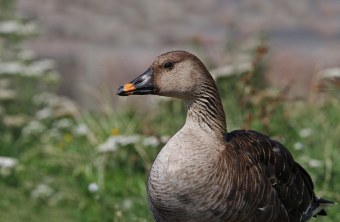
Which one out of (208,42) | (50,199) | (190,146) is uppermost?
(190,146)

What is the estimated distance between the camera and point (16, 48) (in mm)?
8422

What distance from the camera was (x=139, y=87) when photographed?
174 inches

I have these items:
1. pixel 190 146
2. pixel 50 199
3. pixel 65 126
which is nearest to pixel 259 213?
pixel 190 146

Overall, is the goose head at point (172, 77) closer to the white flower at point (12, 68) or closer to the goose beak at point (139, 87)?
the goose beak at point (139, 87)

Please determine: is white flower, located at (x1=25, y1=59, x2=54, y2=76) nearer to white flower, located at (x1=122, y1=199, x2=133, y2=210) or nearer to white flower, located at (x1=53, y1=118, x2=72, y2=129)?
white flower, located at (x1=53, y1=118, x2=72, y2=129)

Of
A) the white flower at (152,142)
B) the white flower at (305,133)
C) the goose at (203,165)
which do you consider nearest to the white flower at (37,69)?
the white flower at (152,142)

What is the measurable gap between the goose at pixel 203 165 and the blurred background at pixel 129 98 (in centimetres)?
123

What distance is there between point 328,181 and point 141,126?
205cm

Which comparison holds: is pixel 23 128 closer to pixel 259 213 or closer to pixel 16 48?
pixel 16 48

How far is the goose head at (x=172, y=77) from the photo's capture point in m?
4.44

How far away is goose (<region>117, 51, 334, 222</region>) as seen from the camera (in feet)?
13.9

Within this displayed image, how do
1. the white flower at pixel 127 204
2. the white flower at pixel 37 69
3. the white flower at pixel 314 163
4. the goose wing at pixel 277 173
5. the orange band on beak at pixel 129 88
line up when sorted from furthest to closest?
1. the white flower at pixel 37 69
2. the white flower at pixel 314 163
3. the white flower at pixel 127 204
4. the goose wing at pixel 277 173
5. the orange band on beak at pixel 129 88

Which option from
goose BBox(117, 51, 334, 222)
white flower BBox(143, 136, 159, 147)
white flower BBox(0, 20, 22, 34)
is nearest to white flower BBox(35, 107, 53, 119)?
white flower BBox(0, 20, 22, 34)

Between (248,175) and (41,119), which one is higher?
(248,175)
